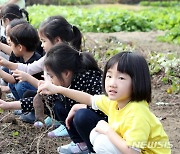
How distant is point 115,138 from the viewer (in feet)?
Result: 8.64

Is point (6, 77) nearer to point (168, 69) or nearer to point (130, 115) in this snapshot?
point (130, 115)

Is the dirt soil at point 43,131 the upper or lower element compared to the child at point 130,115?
lower

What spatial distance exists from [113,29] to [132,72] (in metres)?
7.60

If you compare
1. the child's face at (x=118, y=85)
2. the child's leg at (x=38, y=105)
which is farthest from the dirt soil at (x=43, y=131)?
the child's face at (x=118, y=85)

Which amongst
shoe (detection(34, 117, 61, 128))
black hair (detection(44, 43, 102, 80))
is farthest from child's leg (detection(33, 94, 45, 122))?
shoe (detection(34, 117, 61, 128))

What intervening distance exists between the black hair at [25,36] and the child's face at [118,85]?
1.78 metres

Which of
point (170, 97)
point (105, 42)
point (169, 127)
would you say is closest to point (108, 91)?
point (169, 127)

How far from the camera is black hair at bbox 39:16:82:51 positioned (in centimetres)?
393

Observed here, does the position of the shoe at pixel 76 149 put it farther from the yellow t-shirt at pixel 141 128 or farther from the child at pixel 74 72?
the yellow t-shirt at pixel 141 128

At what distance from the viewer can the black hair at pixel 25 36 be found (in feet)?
14.0

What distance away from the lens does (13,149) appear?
3.50 m

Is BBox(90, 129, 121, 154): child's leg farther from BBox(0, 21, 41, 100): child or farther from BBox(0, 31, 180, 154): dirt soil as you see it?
BBox(0, 21, 41, 100): child

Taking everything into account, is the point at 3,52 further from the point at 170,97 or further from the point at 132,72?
the point at 132,72

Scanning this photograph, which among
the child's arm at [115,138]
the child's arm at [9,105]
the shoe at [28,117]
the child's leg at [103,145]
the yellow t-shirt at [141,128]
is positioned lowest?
the shoe at [28,117]
